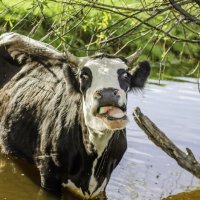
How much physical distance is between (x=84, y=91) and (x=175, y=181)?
2.46m

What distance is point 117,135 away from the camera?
19.8 feet

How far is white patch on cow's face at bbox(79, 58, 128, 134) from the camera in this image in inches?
201

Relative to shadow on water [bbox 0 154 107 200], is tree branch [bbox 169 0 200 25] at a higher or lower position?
higher

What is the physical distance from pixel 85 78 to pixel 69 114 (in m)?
0.78

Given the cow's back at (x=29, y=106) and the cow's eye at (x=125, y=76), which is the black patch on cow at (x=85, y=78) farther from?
the cow's back at (x=29, y=106)

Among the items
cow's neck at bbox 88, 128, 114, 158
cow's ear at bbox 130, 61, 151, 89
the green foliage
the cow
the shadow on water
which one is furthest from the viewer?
the shadow on water

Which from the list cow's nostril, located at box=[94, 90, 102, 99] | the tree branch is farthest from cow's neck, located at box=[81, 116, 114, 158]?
the tree branch

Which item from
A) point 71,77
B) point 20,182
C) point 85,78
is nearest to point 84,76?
point 85,78

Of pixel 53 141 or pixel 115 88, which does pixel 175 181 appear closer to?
pixel 53 141

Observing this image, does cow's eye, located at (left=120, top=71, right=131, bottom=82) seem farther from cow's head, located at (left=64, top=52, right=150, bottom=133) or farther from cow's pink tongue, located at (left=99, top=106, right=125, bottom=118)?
cow's pink tongue, located at (left=99, top=106, right=125, bottom=118)

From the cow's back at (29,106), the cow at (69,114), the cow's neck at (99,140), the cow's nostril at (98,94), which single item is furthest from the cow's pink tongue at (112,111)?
the cow's back at (29,106)

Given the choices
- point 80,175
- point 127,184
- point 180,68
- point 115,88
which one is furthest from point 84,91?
point 180,68

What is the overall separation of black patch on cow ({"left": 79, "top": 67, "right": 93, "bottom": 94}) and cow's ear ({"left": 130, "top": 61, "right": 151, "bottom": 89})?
65 centimetres

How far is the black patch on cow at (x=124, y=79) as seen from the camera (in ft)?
17.9
